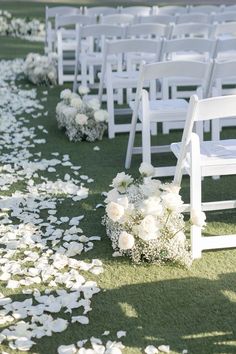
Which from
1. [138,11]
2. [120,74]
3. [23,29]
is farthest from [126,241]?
[23,29]

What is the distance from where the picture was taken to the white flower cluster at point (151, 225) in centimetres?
392

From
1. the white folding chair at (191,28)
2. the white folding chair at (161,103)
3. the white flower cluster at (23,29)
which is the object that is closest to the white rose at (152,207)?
the white folding chair at (161,103)

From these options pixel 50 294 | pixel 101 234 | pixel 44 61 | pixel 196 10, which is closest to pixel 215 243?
pixel 101 234

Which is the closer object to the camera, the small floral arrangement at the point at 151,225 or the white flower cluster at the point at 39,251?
the white flower cluster at the point at 39,251

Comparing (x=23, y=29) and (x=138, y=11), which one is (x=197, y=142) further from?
(x=23, y=29)

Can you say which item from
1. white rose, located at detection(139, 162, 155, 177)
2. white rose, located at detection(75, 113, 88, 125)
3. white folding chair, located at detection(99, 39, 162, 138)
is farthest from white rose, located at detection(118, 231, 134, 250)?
white folding chair, located at detection(99, 39, 162, 138)

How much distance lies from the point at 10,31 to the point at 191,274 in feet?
42.6

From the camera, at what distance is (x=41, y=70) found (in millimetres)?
9766

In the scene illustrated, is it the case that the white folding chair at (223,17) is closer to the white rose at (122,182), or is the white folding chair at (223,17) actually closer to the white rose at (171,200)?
the white rose at (122,182)

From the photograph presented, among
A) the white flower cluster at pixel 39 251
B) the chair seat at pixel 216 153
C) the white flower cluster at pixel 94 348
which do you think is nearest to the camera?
the white flower cluster at pixel 94 348

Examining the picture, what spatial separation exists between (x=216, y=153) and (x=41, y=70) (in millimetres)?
5815

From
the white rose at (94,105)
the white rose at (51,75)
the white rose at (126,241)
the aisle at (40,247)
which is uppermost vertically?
the white rose at (126,241)

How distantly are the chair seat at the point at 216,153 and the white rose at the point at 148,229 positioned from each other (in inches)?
23.2

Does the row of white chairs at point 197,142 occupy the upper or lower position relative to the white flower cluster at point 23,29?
upper
